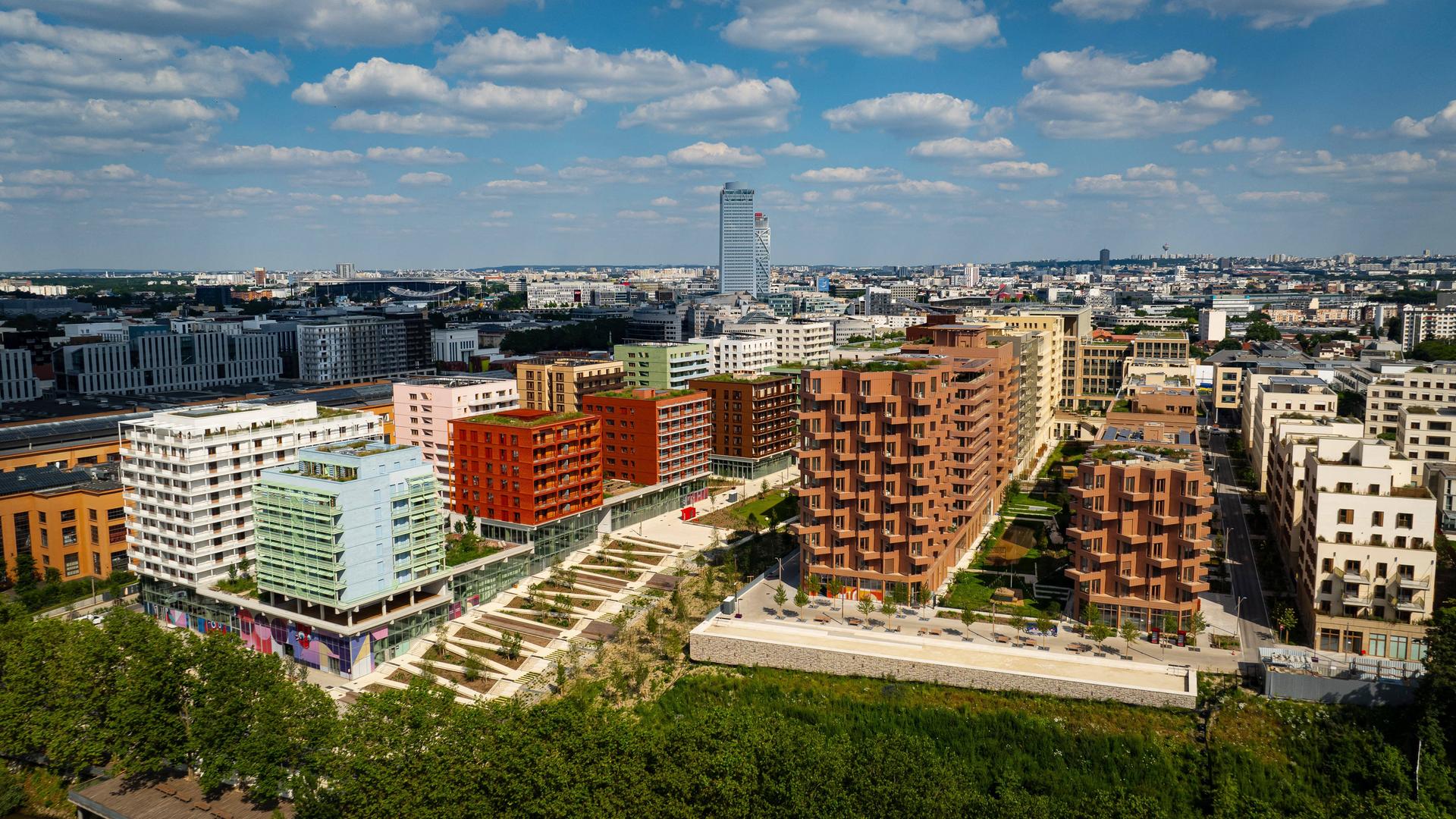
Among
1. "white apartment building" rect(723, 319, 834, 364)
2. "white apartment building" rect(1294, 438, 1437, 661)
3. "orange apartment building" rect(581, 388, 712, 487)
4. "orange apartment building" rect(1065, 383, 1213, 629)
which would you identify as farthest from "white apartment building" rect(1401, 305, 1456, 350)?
"orange apartment building" rect(581, 388, 712, 487)

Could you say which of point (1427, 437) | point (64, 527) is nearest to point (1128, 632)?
point (1427, 437)

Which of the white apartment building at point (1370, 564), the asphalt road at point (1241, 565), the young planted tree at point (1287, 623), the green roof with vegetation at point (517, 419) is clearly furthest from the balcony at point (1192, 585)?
the green roof with vegetation at point (517, 419)

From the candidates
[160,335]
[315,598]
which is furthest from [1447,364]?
[160,335]

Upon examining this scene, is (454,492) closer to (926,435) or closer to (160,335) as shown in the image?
(926,435)

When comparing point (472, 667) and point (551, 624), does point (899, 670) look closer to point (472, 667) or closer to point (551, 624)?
point (551, 624)

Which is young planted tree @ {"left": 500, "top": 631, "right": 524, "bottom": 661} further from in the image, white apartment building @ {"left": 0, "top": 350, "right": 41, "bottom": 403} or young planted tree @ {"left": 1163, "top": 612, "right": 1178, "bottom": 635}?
white apartment building @ {"left": 0, "top": 350, "right": 41, "bottom": 403}

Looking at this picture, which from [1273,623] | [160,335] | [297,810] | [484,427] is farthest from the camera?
[160,335]

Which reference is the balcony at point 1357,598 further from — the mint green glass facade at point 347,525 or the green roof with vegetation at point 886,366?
the mint green glass facade at point 347,525
